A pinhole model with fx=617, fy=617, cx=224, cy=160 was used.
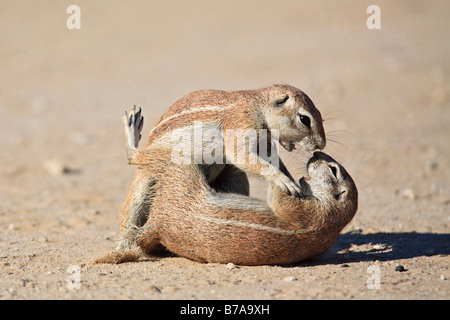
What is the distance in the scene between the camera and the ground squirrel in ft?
19.5

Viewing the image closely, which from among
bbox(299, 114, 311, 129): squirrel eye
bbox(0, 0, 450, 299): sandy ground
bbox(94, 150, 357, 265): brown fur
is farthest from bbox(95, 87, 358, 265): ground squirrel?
bbox(299, 114, 311, 129): squirrel eye

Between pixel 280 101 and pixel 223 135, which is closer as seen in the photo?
pixel 223 135

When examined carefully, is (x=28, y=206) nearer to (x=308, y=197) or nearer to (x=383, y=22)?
(x=308, y=197)

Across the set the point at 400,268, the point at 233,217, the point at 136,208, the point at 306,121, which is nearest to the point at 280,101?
the point at 306,121

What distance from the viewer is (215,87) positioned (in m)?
17.5

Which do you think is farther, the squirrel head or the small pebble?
the squirrel head

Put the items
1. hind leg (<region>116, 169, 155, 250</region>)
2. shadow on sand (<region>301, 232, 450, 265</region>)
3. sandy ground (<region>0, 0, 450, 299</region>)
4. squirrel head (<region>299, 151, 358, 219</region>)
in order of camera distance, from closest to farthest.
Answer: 1. sandy ground (<region>0, 0, 450, 299</region>)
2. squirrel head (<region>299, 151, 358, 219</region>)
3. hind leg (<region>116, 169, 155, 250</region>)
4. shadow on sand (<region>301, 232, 450, 265</region>)

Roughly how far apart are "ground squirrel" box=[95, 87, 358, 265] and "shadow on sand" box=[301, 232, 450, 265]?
0.60 metres

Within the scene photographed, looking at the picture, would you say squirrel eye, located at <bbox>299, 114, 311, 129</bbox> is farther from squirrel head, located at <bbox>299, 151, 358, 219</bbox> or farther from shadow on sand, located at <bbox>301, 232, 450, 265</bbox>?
shadow on sand, located at <bbox>301, 232, 450, 265</bbox>

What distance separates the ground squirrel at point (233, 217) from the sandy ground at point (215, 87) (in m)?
0.19

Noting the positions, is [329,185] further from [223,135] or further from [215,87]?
[215,87]

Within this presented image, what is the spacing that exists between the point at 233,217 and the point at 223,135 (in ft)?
3.07
